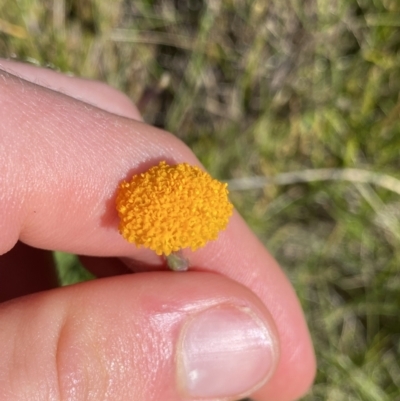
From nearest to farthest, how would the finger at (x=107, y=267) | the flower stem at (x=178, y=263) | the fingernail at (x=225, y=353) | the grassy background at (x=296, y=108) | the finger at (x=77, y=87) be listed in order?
the fingernail at (x=225, y=353) < the flower stem at (x=178, y=263) < the finger at (x=77, y=87) < the finger at (x=107, y=267) < the grassy background at (x=296, y=108)

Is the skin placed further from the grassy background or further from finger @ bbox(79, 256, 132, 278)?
the grassy background

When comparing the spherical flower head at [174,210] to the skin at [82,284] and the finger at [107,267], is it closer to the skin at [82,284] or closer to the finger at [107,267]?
the skin at [82,284]

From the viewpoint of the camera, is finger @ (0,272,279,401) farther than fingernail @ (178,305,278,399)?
No

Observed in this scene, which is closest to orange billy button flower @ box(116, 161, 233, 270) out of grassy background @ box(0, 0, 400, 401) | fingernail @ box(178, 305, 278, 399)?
fingernail @ box(178, 305, 278, 399)

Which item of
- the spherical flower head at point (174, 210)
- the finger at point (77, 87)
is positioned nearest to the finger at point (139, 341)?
the spherical flower head at point (174, 210)

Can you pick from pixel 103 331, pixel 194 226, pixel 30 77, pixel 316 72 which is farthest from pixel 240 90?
pixel 103 331

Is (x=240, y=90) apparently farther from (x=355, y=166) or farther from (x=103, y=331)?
(x=103, y=331)
